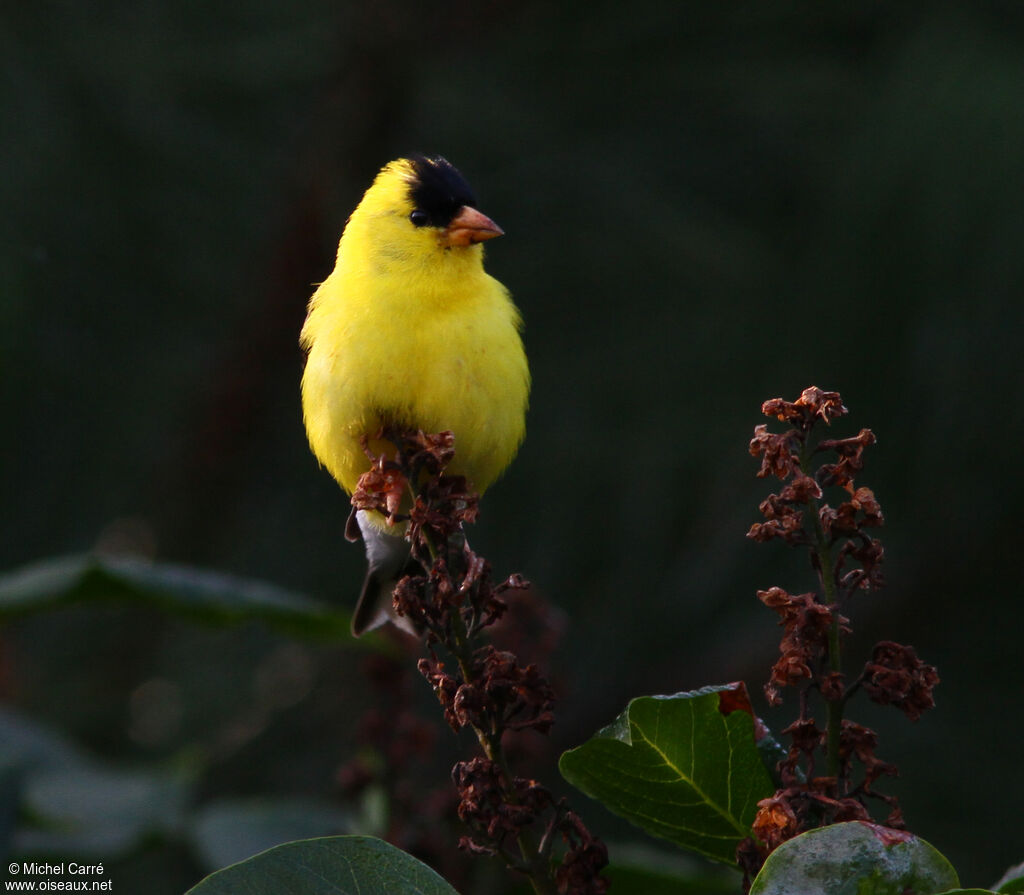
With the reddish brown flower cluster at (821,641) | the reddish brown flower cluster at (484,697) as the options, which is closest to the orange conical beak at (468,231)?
the reddish brown flower cluster at (484,697)

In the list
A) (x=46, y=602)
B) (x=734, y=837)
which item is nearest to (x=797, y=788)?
(x=734, y=837)

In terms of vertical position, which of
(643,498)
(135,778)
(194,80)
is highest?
(194,80)

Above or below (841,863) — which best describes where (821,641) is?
above

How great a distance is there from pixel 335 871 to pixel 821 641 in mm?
484

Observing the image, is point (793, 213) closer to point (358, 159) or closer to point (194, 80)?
point (358, 159)

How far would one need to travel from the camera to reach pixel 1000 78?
3131mm

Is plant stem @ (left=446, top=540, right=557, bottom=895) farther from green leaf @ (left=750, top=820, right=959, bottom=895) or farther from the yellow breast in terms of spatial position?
the yellow breast

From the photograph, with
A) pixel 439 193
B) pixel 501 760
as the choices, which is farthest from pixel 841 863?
pixel 439 193

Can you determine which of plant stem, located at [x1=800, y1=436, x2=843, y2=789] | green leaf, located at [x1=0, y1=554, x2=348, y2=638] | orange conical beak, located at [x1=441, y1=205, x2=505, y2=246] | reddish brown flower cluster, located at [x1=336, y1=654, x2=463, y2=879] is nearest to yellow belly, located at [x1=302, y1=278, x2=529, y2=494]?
orange conical beak, located at [x1=441, y1=205, x2=505, y2=246]

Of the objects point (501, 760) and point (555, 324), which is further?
point (555, 324)

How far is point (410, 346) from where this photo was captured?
206 centimetres

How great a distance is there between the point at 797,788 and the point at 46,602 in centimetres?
126

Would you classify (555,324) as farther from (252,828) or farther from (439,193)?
(252,828)

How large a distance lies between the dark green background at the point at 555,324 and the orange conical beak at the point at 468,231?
1078 millimetres
